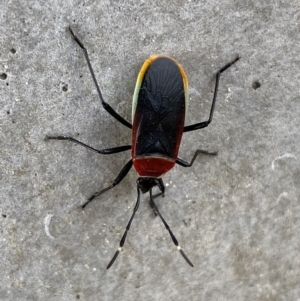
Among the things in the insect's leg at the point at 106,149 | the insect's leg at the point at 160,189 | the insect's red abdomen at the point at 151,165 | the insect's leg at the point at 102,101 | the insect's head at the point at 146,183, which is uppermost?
the insect's leg at the point at 102,101

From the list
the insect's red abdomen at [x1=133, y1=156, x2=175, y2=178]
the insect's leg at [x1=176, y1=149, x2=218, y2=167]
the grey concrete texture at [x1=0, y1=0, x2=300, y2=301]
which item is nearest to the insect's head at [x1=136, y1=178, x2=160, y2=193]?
the insect's red abdomen at [x1=133, y1=156, x2=175, y2=178]

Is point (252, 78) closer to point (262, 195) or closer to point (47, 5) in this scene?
point (262, 195)

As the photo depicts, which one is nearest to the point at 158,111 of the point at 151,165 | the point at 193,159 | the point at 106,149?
the point at 151,165

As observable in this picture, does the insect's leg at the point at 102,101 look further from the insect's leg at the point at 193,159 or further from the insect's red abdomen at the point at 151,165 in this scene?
the insect's leg at the point at 193,159

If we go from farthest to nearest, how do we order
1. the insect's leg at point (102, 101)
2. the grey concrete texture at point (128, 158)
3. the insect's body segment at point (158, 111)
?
the grey concrete texture at point (128, 158)
the insect's leg at point (102, 101)
the insect's body segment at point (158, 111)

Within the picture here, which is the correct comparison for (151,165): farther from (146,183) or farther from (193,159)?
(193,159)

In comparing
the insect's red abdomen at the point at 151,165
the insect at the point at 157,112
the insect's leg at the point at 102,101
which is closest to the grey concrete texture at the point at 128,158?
the insect's leg at the point at 102,101
